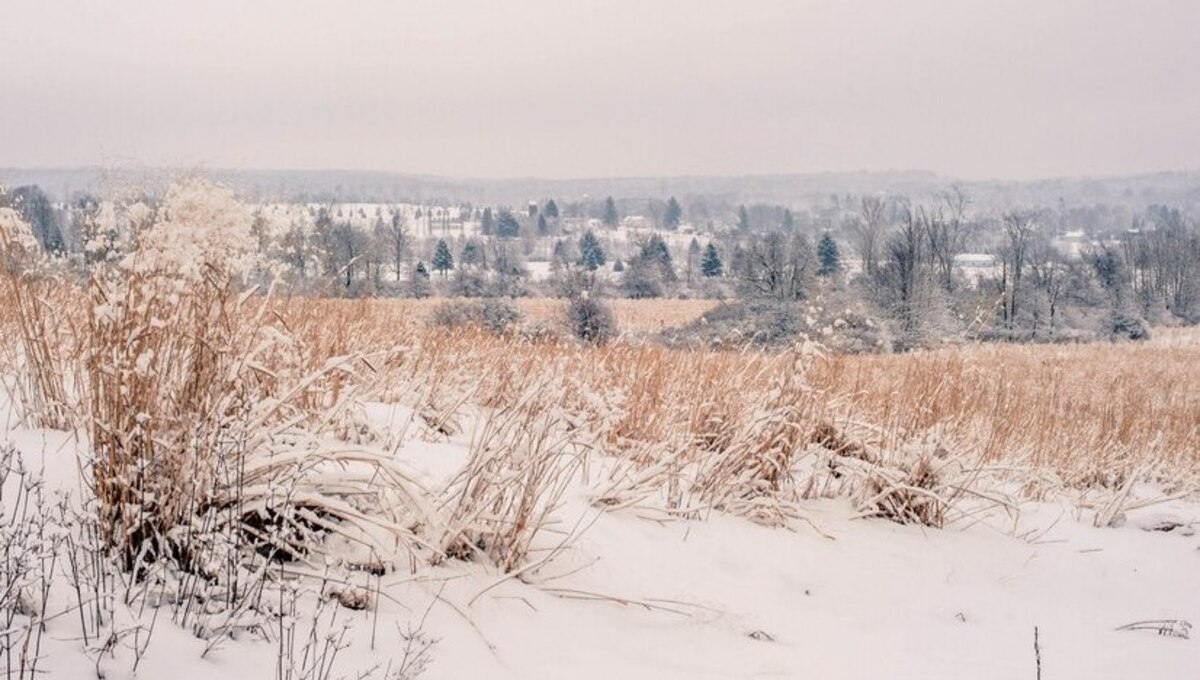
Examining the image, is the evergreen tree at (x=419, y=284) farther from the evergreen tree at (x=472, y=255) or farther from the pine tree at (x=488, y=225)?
the pine tree at (x=488, y=225)

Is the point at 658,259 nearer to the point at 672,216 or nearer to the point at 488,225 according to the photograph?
the point at 488,225

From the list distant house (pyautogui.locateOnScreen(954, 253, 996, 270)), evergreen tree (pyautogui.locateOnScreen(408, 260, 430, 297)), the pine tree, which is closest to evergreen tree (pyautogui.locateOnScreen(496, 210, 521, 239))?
the pine tree

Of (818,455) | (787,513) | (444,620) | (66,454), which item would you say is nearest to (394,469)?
(444,620)

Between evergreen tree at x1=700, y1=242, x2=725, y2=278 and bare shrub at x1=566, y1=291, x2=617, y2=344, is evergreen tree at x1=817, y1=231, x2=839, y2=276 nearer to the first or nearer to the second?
evergreen tree at x1=700, y1=242, x2=725, y2=278

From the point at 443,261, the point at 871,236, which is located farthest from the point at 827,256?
the point at 443,261

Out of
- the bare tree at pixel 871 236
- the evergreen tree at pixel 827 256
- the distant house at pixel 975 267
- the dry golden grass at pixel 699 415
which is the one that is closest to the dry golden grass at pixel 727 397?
the dry golden grass at pixel 699 415

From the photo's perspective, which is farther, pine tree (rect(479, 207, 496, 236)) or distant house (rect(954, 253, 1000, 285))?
pine tree (rect(479, 207, 496, 236))

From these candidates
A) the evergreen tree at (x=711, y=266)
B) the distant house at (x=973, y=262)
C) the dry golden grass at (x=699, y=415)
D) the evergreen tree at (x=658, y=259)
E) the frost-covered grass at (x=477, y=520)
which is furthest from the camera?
the evergreen tree at (x=711, y=266)

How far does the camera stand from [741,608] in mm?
3400

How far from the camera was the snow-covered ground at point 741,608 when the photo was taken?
8.02ft

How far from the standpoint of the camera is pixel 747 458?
15.2ft

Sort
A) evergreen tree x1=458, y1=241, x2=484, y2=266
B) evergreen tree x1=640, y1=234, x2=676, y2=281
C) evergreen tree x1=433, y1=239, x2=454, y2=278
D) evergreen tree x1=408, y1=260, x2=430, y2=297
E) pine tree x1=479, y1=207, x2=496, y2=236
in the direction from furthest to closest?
pine tree x1=479, y1=207, x2=496, y2=236 → evergreen tree x1=458, y1=241, x2=484, y2=266 → evergreen tree x1=433, y1=239, x2=454, y2=278 → evergreen tree x1=640, y1=234, x2=676, y2=281 → evergreen tree x1=408, y1=260, x2=430, y2=297

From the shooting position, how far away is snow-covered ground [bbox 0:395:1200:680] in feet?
8.02

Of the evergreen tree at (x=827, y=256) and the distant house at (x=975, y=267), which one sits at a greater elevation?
the evergreen tree at (x=827, y=256)
